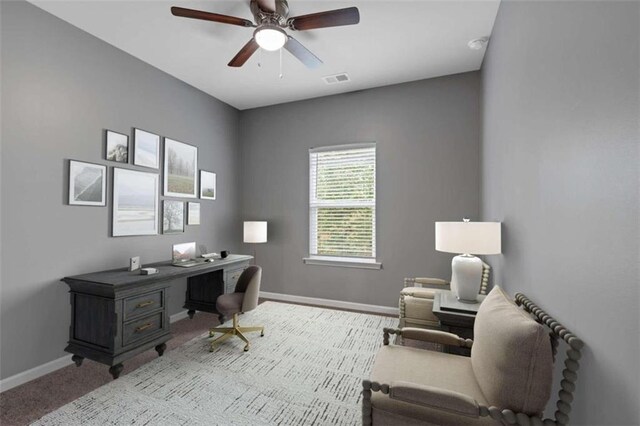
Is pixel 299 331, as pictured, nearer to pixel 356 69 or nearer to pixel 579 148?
pixel 579 148

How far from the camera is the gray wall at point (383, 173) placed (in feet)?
11.7

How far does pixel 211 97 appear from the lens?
422cm

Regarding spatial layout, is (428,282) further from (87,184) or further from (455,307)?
(87,184)

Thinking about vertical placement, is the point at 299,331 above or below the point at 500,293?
below

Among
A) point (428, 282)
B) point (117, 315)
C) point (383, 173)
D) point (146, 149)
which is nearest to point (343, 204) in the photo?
point (383, 173)

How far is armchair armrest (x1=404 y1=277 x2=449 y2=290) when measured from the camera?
319cm

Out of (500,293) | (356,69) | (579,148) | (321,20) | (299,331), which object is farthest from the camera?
(356,69)

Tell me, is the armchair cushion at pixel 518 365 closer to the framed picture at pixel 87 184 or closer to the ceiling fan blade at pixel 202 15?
the ceiling fan blade at pixel 202 15

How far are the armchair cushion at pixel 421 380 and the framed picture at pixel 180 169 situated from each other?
10.3ft

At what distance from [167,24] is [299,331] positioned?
3.35 m

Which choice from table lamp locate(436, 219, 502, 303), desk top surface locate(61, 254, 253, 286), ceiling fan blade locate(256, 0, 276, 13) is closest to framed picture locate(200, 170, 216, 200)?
desk top surface locate(61, 254, 253, 286)

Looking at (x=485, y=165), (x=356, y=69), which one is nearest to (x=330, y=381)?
(x=485, y=165)

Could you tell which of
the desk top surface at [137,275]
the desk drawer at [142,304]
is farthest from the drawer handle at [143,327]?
the desk top surface at [137,275]

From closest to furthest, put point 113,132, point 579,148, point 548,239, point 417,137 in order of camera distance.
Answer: point 579,148
point 548,239
point 113,132
point 417,137
